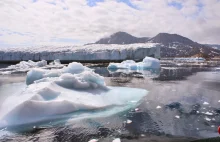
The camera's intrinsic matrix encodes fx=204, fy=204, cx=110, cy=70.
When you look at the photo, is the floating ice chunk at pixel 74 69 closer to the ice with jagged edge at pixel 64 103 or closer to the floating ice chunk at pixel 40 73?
the floating ice chunk at pixel 40 73

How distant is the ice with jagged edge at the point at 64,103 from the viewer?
588 centimetres

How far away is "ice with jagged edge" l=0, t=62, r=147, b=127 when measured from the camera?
588 cm

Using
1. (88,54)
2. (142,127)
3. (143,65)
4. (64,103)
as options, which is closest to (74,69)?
(64,103)

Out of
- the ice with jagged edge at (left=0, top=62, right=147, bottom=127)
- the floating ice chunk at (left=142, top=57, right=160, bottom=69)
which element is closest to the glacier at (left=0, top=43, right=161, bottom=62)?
the floating ice chunk at (left=142, top=57, right=160, bottom=69)

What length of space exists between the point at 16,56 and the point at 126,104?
39886mm

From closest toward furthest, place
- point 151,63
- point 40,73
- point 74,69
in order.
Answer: point 40,73
point 74,69
point 151,63

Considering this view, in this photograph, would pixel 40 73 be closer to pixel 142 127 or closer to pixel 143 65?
pixel 142 127

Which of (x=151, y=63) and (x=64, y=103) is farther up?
(x=151, y=63)

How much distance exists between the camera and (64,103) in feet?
21.7

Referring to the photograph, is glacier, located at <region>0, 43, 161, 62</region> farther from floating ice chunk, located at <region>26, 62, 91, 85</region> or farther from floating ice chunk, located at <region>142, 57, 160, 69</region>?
floating ice chunk, located at <region>26, 62, 91, 85</region>

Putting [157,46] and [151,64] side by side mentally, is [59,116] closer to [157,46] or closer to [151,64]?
[151,64]

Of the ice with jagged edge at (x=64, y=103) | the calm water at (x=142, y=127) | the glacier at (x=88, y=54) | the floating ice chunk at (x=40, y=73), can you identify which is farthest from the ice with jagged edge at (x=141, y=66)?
the calm water at (x=142, y=127)

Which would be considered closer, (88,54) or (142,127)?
(142,127)

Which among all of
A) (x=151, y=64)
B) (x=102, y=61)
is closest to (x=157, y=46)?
(x=102, y=61)
